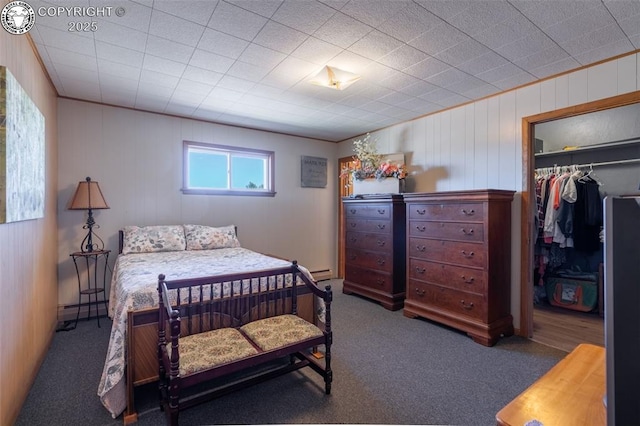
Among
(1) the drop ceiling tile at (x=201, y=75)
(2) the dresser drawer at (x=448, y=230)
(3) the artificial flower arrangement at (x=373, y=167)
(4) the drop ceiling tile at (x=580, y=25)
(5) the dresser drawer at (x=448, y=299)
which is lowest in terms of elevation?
(5) the dresser drawer at (x=448, y=299)

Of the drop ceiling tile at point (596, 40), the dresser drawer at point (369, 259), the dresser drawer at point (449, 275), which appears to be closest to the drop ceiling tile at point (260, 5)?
the drop ceiling tile at point (596, 40)

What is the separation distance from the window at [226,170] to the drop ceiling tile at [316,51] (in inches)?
90.6

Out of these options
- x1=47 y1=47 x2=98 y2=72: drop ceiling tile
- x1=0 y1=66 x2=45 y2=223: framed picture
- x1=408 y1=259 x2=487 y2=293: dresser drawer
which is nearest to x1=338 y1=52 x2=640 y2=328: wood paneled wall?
x1=408 y1=259 x2=487 y2=293: dresser drawer

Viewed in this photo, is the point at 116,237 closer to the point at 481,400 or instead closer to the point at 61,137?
the point at 61,137

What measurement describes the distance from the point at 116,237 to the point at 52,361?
1498 millimetres

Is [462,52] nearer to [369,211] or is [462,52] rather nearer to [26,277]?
[369,211]

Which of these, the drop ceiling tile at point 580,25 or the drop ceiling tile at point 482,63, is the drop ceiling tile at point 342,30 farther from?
the drop ceiling tile at point 580,25

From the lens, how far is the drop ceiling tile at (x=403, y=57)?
2381mm

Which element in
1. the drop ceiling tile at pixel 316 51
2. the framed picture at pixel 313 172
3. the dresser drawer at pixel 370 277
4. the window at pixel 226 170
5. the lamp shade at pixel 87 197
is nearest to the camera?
the drop ceiling tile at pixel 316 51

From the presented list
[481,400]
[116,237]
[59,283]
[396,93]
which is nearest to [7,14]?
[116,237]

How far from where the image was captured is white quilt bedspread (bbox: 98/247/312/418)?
1.82m

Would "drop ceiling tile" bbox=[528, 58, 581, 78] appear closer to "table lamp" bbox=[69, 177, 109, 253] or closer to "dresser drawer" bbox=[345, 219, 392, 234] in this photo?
"dresser drawer" bbox=[345, 219, 392, 234]

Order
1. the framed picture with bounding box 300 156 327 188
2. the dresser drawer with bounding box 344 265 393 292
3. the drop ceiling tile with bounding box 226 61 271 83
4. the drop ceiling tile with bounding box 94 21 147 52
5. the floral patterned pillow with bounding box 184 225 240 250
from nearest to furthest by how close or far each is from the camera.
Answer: the drop ceiling tile with bounding box 94 21 147 52
the drop ceiling tile with bounding box 226 61 271 83
the floral patterned pillow with bounding box 184 225 240 250
the dresser drawer with bounding box 344 265 393 292
the framed picture with bounding box 300 156 327 188

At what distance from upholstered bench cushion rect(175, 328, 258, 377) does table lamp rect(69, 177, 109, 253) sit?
7.13 ft
